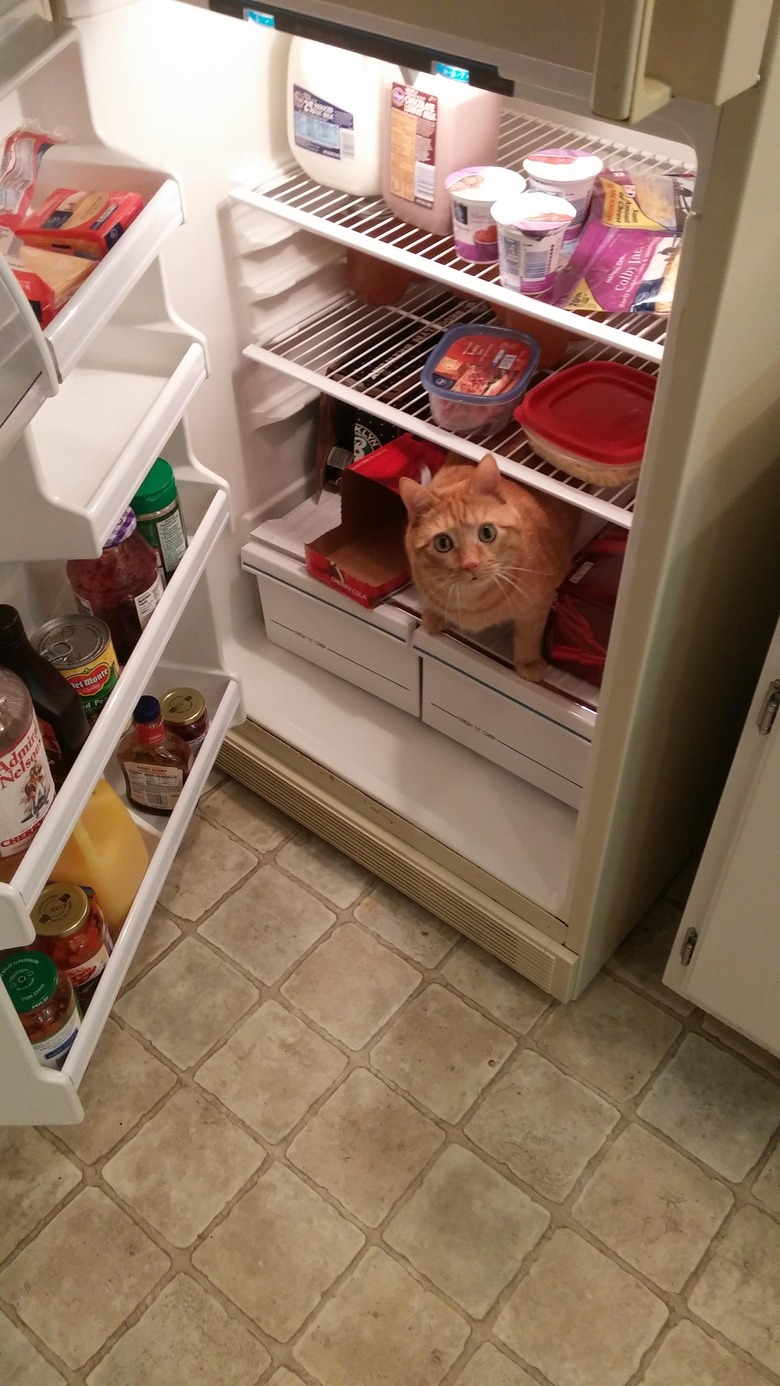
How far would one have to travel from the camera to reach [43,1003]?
1.19 metres

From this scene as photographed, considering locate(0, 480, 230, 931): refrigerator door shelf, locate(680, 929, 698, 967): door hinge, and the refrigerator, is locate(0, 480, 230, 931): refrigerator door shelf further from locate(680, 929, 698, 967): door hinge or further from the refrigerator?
locate(680, 929, 698, 967): door hinge

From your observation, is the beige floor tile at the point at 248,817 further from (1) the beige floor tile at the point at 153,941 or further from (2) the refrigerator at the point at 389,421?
(1) the beige floor tile at the point at 153,941

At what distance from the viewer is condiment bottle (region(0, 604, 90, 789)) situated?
108 centimetres

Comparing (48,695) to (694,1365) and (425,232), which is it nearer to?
(425,232)

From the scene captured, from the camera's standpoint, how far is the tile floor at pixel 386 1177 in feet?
4.46

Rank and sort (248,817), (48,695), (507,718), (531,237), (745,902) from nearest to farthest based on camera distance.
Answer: (48,695)
(531,237)
(745,902)
(507,718)
(248,817)

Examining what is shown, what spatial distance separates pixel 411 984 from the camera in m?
1.69

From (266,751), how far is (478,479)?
2.23 ft

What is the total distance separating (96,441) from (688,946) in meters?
1.01

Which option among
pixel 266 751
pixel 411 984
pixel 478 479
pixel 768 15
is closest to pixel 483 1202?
pixel 411 984

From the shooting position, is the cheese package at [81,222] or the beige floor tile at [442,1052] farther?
the beige floor tile at [442,1052]

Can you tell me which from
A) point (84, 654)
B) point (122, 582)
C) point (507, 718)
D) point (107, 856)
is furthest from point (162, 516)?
point (507, 718)

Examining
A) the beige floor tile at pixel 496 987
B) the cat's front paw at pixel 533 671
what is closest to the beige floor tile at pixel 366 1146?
the beige floor tile at pixel 496 987

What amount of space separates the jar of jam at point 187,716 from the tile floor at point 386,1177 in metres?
0.42
